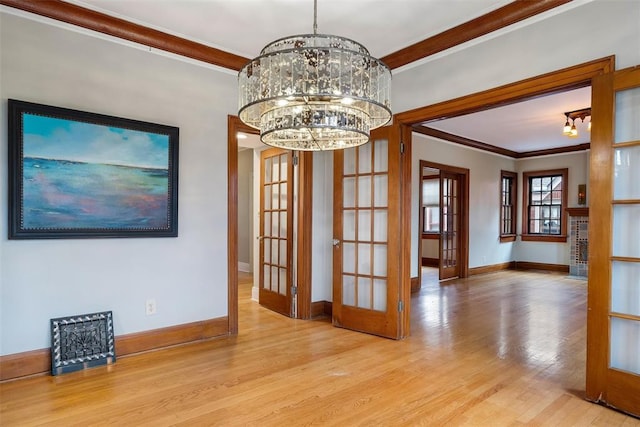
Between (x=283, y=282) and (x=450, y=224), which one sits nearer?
(x=283, y=282)

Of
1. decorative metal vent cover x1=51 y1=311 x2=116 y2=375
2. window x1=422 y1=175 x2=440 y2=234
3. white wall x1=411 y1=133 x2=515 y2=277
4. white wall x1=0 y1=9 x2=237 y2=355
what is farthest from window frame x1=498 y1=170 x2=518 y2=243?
decorative metal vent cover x1=51 y1=311 x2=116 y2=375

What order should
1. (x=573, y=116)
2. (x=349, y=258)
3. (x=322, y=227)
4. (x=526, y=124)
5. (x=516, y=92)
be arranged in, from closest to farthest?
1. (x=516, y=92)
2. (x=349, y=258)
3. (x=322, y=227)
4. (x=573, y=116)
5. (x=526, y=124)

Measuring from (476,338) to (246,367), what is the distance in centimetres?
219

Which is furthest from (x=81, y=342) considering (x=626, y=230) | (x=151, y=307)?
(x=626, y=230)

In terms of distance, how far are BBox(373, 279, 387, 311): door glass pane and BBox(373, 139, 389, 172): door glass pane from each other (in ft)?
3.64

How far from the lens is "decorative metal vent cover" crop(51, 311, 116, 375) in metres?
2.68

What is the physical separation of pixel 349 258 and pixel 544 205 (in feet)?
21.8

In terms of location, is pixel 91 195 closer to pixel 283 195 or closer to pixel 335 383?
pixel 283 195

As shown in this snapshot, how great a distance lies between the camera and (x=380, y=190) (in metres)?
3.65

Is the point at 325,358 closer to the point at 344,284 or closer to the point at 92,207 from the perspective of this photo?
the point at 344,284

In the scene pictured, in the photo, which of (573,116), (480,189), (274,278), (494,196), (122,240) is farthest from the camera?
(494,196)

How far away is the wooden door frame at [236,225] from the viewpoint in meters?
3.60

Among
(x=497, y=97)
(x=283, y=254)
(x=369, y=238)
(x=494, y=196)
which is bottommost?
(x=283, y=254)

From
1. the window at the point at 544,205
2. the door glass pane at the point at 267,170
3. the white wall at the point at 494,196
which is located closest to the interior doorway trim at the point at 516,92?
the door glass pane at the point at 267,170
